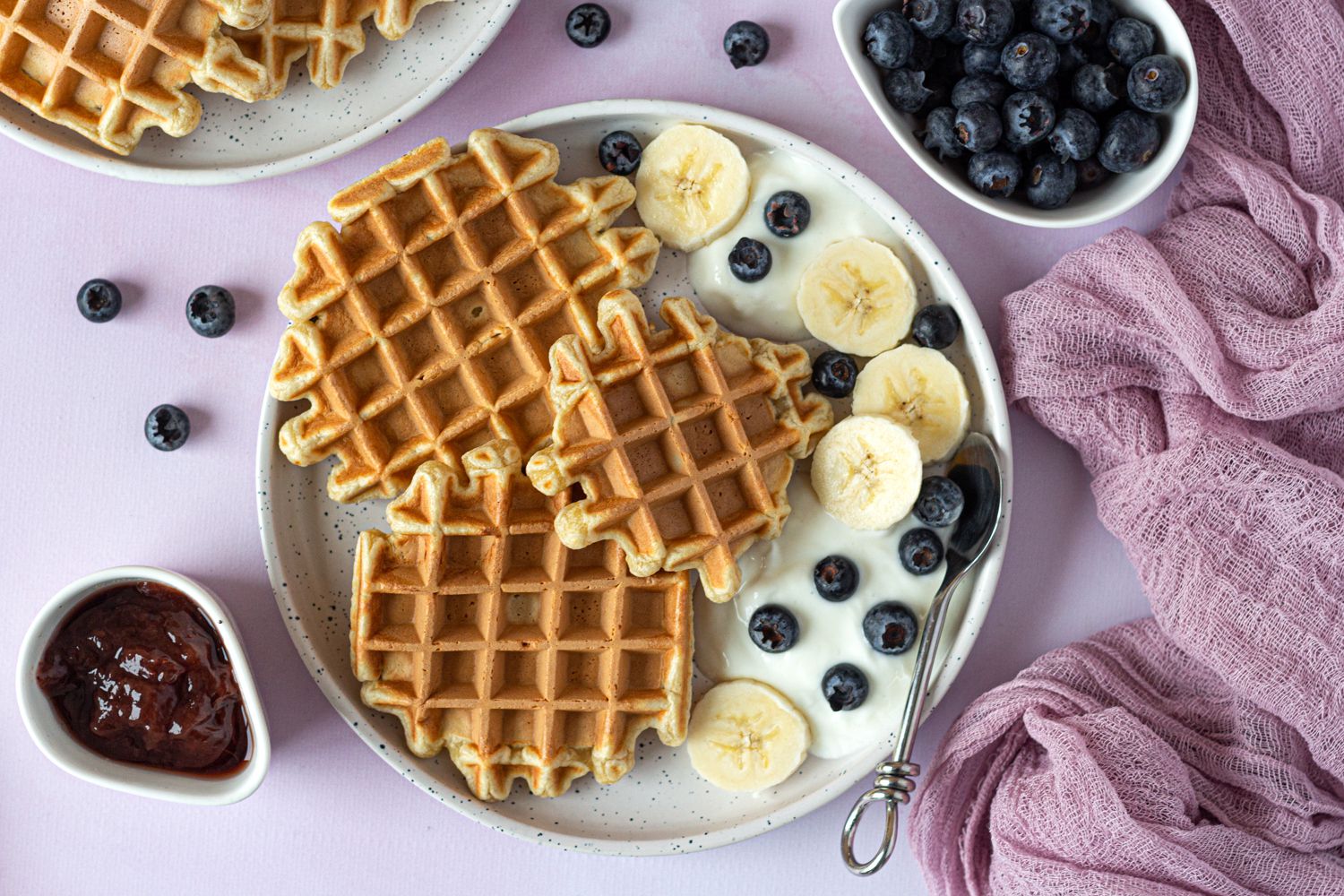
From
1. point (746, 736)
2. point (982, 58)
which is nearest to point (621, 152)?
point (982, 58)

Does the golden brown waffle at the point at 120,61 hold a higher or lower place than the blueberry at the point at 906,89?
lower

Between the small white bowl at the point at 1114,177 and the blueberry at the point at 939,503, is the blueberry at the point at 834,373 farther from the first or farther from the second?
the small white bowl at the point at 1114,177

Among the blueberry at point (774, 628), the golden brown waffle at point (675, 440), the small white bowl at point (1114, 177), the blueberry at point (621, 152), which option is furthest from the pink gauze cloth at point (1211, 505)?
the blueberry at point (621, 152)

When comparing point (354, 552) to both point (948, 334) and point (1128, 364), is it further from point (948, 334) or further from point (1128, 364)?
point (1128, 364)

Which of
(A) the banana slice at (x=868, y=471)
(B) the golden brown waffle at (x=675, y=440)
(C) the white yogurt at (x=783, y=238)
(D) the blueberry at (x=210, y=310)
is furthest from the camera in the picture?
(D) the blueberry at (x=210, y=310)

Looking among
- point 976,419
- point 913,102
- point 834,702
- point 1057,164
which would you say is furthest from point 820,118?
point 834,702

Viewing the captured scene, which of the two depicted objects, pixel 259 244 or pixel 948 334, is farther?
pixel 259 244

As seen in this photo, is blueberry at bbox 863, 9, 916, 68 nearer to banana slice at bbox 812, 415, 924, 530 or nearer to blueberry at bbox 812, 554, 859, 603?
banana slice at bbox 812, 415, 924, 530
